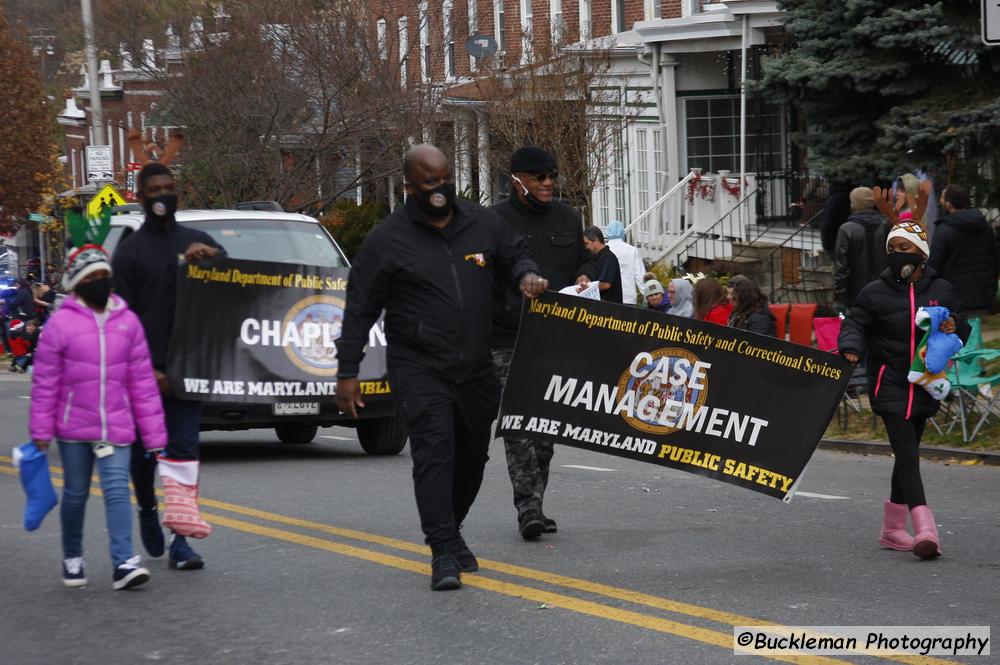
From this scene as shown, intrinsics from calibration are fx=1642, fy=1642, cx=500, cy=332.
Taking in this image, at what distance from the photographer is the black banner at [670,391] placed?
8.24 metres

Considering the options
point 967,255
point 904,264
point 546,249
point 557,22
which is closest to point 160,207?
point 546,249

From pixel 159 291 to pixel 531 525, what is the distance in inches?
90.6

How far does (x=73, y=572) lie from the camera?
784 cm

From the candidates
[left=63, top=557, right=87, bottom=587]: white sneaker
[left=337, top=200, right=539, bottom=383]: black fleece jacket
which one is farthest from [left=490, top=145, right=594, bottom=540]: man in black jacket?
[left=63, top=557, right=87, bottom=587]: white sneaker

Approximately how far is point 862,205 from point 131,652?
972 centimetres

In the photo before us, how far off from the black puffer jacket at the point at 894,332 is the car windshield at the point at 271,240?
246 inches

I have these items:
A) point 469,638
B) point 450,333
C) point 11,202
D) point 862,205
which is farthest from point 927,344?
point 11,202

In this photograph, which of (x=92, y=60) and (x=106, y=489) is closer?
(x=106, y=489)

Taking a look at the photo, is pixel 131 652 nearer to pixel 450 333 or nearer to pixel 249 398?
pixel 450 333

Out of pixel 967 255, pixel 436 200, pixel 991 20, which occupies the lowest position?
pixel 967 255

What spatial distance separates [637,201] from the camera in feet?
112

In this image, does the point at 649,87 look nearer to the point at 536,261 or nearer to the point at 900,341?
the point at 536,261

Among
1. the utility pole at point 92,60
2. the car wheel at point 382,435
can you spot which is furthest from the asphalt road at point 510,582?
the utility pole at point 92,60

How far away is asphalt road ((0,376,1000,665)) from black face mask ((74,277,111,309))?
138 cm
